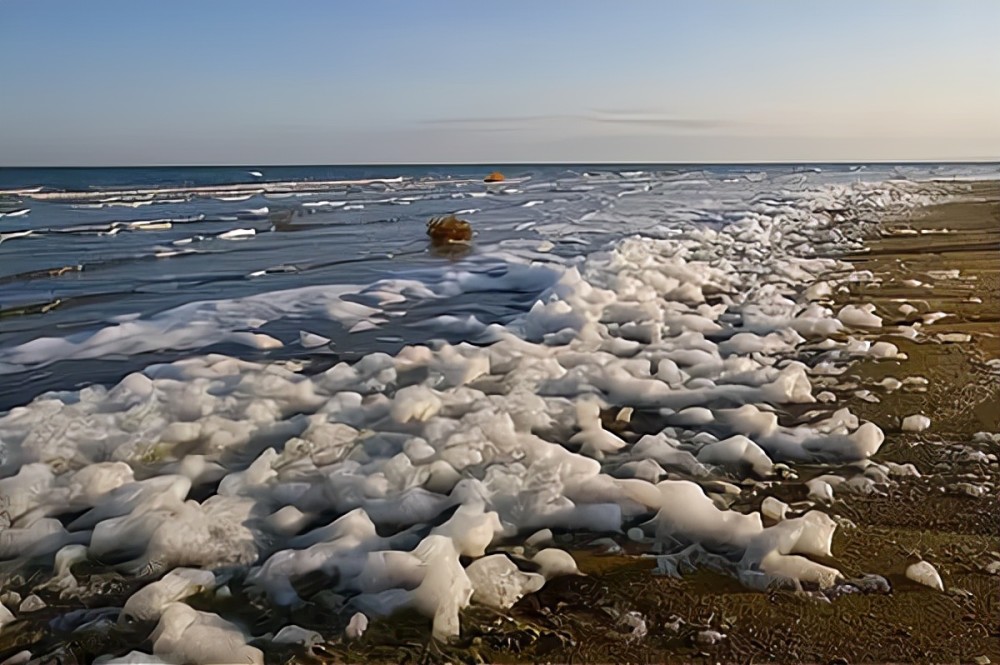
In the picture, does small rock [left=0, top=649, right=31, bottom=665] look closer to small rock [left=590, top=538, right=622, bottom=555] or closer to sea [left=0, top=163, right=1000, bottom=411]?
small rock [left=590, top=538, right=622, bottom=555]

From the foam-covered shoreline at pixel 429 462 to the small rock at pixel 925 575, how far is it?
0.77 feet

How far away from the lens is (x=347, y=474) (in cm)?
272

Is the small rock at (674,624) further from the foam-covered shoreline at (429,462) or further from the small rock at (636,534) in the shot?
the small rock at (636,534)

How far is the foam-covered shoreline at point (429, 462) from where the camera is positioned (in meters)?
2.12

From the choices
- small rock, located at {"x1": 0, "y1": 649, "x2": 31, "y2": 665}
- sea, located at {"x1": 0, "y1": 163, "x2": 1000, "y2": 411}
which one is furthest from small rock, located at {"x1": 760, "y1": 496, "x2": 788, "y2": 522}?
sea, located at {"x1": 0, "y1": 163, "x2": 1000, "y2": 411}

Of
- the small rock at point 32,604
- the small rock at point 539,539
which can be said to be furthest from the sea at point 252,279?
the small rock at point 539,539

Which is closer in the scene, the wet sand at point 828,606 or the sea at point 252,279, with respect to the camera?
the wet sand at point 828,606

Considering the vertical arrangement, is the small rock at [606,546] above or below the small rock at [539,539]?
below

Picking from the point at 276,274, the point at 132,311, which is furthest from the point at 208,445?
the point at 276,274

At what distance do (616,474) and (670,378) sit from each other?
4.30ft

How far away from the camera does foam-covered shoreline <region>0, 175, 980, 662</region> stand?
83.4 inches

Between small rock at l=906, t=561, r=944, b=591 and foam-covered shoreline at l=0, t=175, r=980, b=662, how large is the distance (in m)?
0.24

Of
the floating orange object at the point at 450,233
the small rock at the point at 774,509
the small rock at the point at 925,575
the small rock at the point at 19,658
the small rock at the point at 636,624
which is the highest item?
the floating orange object at the point at 450,233

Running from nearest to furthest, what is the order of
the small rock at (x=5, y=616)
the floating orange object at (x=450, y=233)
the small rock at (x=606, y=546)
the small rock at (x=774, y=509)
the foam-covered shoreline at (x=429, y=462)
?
the small rock at (x=5, y=616) → the foam-covered shoreline at (x=429, y=462) → the small rock at (x=606, y=546) → the small rock at (x=774, y=509) → the floating orange object at (x=450, y=233)
